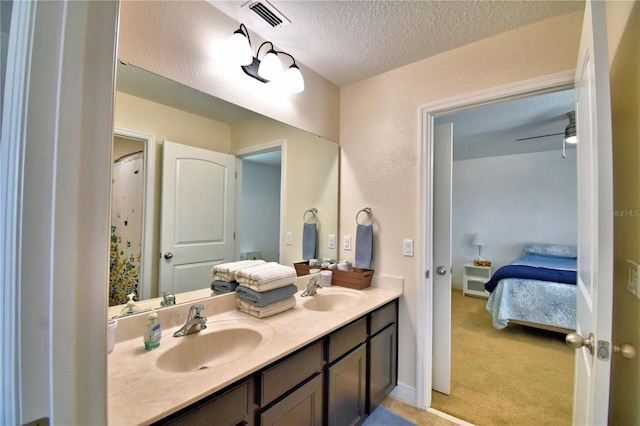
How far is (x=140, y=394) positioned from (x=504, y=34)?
242cm

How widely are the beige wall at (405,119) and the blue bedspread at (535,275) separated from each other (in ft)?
6.92

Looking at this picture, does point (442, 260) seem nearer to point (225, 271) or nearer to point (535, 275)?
point (225, 271)

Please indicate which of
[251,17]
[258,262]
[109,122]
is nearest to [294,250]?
[258,262]

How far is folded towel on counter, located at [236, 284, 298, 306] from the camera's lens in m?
1.41

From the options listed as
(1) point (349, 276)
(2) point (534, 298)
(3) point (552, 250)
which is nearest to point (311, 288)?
(1) point (349, 276)

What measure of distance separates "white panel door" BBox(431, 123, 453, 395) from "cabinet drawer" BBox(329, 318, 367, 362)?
795 mm

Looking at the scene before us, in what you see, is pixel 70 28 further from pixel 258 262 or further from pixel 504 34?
pixel 504 34

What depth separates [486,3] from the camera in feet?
4.61

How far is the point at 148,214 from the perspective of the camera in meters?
1.32

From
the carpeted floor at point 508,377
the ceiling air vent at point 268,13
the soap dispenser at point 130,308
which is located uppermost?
the ceiling air vent at point 268,13

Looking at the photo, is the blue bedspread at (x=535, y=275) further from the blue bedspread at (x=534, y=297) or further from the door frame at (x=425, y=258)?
the door frame at (x=425, y=258)

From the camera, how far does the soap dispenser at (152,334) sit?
1.09m

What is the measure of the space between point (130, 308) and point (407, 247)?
1653 millimetres

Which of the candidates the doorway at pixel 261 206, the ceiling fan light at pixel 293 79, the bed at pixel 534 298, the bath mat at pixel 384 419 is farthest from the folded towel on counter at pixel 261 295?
the bed at pixel 534 298
